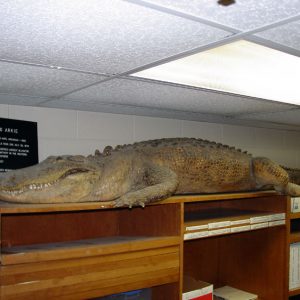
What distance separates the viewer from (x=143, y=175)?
1937 millimetres

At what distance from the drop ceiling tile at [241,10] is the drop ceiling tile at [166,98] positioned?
653 mm

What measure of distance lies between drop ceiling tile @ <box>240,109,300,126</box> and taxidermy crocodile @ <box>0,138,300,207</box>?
10.9 inches

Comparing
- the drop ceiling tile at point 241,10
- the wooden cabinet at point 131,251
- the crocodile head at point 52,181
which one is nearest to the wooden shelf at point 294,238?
the wooden cabinet at point 131,251

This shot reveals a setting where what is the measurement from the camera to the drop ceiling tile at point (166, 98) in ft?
5.37

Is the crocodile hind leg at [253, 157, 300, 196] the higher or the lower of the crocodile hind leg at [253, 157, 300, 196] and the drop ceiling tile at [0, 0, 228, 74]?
the lower

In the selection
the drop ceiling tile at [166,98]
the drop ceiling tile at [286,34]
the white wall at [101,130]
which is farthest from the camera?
the white wall at [101,130]

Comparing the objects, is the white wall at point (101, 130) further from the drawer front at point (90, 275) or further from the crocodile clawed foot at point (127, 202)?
the drawer front at point (90, 275)

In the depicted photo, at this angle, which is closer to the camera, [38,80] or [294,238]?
[38,80]

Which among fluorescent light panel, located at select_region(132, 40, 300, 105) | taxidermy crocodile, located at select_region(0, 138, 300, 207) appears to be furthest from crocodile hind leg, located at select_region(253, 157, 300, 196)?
fluorescent light panel, located at select_region(132, 40, 300, 105)

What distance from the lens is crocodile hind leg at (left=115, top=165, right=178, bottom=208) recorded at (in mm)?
1579

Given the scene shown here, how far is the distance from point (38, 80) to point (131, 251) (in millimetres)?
778

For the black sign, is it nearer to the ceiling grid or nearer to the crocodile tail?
the ceiling grid

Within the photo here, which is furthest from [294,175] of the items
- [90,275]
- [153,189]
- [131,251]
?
[90,275]

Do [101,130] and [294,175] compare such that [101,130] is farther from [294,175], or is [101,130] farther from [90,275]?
[294,175]
